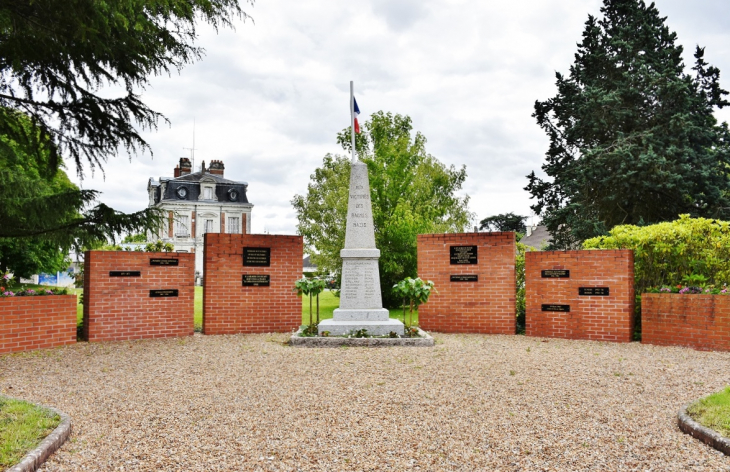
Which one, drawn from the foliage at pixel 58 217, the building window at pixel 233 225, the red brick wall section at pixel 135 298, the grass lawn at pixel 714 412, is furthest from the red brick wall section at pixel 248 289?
the building window at pixel 233 225

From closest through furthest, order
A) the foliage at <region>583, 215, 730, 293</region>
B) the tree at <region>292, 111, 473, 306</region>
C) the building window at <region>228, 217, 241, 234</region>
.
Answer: the foliage at <region>583, 215, 730, 293</region>
the tree at <region>292, 111, 473, 306</region>
the building window at <region>228, 217, 241, 234</region>

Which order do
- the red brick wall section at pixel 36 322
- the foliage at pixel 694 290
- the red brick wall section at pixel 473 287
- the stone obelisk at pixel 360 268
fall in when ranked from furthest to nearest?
the red brick wall section at pixel 473 287
the stone obelisk at pixel 360 268
the foliage at pixel 694 290
the red brick wall section at pixel 36 322

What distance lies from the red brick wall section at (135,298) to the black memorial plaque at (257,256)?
3.55 ft

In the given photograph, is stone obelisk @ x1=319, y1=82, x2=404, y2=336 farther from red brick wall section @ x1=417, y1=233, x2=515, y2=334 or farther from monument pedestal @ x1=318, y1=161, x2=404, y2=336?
red brick wall section @ x1=417, y1=233, x2=515, y2=334

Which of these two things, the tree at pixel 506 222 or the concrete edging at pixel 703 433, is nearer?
the concrete edging at pixel 703 433

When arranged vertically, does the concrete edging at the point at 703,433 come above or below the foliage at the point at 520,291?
below

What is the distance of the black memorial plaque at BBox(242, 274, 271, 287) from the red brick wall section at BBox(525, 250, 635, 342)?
5249mm

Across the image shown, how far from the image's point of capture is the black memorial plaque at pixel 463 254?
1110 cm

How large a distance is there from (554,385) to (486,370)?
1.03 m

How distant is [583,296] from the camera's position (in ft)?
34.0

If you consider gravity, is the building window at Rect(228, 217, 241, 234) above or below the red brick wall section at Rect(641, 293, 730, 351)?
above

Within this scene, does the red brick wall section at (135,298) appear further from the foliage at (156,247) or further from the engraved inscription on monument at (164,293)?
the foliage at (156,247)

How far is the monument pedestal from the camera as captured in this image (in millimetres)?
9773

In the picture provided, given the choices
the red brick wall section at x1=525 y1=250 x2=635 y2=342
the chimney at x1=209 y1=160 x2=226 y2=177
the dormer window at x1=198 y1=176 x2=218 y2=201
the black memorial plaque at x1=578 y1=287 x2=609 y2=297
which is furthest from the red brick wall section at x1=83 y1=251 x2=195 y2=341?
the chimney at x1=209 y1=160 x2=226 y2=177
